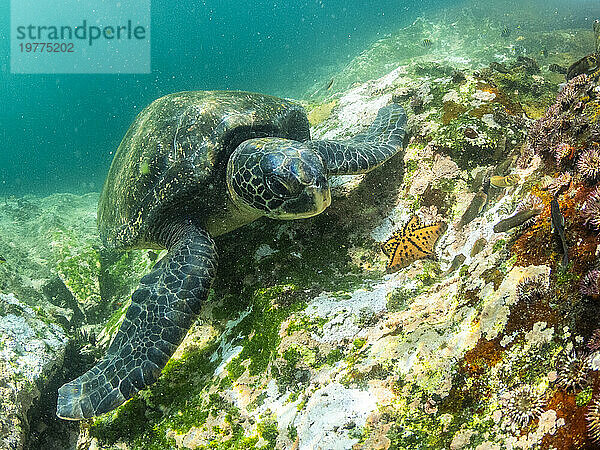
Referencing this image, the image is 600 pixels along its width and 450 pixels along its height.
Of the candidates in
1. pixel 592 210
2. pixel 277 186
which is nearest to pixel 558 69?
pixel 277 186

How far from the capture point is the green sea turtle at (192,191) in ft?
10.6

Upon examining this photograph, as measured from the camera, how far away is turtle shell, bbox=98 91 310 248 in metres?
3.99

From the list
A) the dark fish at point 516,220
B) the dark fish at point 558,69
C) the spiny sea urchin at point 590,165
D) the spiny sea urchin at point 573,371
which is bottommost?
the spiny sea urchin at point 573,371

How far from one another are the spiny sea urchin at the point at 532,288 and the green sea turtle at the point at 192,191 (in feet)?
6.21

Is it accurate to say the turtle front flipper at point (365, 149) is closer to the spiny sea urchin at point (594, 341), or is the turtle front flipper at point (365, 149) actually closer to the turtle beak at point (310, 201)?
the turtle beak at point (310, 201)

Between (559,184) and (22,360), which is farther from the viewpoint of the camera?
(22,360)

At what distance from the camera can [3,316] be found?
3.86 meters

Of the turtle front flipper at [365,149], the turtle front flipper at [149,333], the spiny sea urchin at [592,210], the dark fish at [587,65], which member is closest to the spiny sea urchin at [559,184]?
the spiny sea urchin at [592,210]

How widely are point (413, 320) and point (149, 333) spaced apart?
7.84ft

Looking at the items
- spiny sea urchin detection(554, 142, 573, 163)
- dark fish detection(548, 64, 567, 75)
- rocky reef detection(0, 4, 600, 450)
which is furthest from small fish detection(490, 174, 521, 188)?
dark fish detection(548, 64, 567, 75)

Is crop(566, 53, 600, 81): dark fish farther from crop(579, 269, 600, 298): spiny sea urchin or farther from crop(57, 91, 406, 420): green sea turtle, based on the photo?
crop(579, 269, 600, 298): spiny sea urchin

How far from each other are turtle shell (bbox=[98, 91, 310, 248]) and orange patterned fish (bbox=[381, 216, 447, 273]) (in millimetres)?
1979

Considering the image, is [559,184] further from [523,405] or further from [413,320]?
[523,405]

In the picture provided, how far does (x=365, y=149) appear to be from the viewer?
12.8ft
